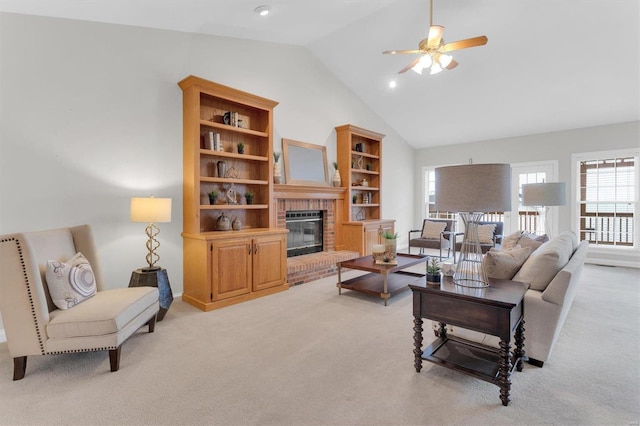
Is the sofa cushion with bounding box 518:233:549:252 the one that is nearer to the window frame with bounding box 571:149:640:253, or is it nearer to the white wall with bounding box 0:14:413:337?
the window frame with bounding box 571:149:640:253

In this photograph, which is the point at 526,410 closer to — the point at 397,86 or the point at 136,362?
the point at 136,362

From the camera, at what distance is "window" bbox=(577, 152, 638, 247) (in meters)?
5.82

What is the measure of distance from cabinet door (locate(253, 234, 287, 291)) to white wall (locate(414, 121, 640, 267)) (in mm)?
3901

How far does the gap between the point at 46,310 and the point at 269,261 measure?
2.31m

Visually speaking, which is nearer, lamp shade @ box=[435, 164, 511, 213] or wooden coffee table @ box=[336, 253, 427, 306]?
lamp shade @ box=[435, 164, 511, 213]

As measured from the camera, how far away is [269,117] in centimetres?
449

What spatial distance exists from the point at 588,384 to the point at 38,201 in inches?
184

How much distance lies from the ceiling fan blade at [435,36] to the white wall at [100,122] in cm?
260

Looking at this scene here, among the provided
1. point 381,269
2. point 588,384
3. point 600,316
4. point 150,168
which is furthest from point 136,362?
point 600,316

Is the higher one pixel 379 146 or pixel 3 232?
pixel 379 146

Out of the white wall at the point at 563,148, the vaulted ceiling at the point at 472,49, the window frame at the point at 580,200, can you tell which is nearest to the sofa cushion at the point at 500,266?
the vaulted ceiling at the point at 472,49

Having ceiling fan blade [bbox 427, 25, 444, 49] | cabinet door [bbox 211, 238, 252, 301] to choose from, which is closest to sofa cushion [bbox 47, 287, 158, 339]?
cabinet door [bbox 211, 238, 252, 301]

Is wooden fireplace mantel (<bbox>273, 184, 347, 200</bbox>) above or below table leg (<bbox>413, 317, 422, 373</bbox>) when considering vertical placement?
above

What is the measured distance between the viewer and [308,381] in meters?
2.15
